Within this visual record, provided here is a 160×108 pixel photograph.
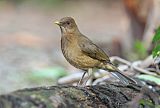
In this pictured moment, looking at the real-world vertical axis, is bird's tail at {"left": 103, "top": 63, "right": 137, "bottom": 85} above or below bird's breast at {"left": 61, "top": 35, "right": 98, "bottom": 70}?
below

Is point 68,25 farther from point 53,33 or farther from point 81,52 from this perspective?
point 53,33

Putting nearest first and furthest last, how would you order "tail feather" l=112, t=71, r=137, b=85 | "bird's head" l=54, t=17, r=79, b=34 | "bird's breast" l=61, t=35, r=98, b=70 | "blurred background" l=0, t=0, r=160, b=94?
"tail feather" l=112, t=71, r=137, b=85 → "bird's breast" l=61, t=35, r=98, b=70 → "bird's head" l=54, t=17, r=79, b=34 → "blurred background" l=0, t=0, r=160, b=94

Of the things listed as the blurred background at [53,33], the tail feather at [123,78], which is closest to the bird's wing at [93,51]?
the tail feather at [123,78]

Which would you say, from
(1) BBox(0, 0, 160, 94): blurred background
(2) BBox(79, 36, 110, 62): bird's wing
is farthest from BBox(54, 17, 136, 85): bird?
(1) BBox(0, 0, 160, 94): blurred background

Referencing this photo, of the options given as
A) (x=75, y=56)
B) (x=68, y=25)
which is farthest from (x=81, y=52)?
(x=68, y=25)

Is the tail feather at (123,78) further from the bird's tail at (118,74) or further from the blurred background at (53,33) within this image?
the blurred background at (53,33)

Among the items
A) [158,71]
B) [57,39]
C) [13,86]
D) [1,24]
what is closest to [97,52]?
[158,71]

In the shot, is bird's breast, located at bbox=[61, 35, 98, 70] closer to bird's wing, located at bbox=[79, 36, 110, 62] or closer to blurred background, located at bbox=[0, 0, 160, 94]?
bird's wing, located at bbox=[79, 36, 110, 62]
